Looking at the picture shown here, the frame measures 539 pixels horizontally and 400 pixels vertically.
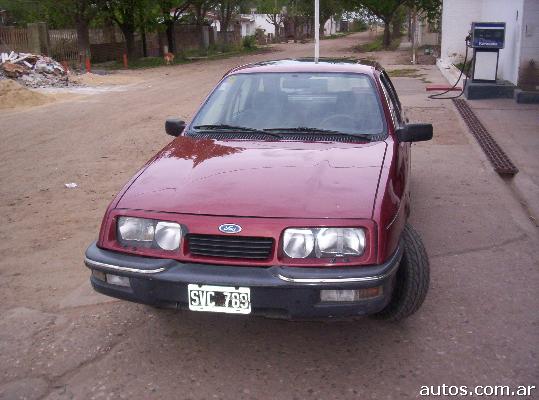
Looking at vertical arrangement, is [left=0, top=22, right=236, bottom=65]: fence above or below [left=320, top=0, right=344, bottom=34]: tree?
below

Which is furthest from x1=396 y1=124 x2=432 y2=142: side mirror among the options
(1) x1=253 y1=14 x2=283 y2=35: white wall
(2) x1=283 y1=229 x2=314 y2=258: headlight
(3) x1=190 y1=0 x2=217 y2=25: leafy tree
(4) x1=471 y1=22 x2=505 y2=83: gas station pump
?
(1) x1=253 y1=14 x2=283 y2=35: white wall

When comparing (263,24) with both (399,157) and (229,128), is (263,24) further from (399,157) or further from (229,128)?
(399,157)

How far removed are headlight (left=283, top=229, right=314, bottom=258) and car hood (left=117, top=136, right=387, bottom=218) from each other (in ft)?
0.29

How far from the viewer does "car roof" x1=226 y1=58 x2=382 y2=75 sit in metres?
4.90

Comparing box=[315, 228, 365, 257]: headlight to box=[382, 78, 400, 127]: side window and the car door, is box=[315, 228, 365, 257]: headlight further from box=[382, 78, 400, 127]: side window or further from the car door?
box=[382, 78, 400, 127]: side window

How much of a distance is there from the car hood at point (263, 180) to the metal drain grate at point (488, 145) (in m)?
4.05

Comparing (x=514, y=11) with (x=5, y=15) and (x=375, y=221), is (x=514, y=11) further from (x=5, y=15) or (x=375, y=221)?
(x=5, y=15)

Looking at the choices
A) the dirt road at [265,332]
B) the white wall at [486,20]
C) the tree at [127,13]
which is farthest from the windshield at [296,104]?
the tree at [127,13]

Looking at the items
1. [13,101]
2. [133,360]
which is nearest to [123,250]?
[133,360]

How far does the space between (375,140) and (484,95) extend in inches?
412

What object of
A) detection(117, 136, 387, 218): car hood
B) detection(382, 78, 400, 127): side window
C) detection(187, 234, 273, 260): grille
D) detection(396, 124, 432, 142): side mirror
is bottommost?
detection(187, 234, 273, 260): grille

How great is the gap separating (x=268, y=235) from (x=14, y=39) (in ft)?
94.1

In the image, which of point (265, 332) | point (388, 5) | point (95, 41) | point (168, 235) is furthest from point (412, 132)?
point (388, 5)

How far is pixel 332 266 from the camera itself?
3.08 metres
